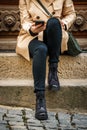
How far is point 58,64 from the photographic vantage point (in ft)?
19.0

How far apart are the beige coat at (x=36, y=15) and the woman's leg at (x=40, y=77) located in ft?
1.21

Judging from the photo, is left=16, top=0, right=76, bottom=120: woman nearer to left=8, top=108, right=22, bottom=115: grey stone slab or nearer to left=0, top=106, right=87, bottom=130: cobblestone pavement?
left=0, top=106, right=87, bottom=130: cobblestone pavement

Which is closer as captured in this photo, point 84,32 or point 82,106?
point 82,106

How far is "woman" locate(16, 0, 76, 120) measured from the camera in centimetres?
512

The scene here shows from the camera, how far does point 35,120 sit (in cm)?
512

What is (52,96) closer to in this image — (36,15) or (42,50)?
(42,50)

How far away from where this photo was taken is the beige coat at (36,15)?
552 cm

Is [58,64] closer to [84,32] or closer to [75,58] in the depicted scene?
[75,58]

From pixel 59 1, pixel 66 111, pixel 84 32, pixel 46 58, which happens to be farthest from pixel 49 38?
pixel 84 32

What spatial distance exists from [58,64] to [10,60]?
0.56 m

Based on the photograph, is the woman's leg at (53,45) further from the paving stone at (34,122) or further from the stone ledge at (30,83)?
the paving stone at (34,122)

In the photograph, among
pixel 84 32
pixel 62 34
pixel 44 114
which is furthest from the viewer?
pixel 84 32

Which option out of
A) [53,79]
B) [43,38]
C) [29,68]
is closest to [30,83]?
[29,68]

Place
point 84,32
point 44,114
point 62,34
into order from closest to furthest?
point 44,114 < point 62,34 < point 84,32
